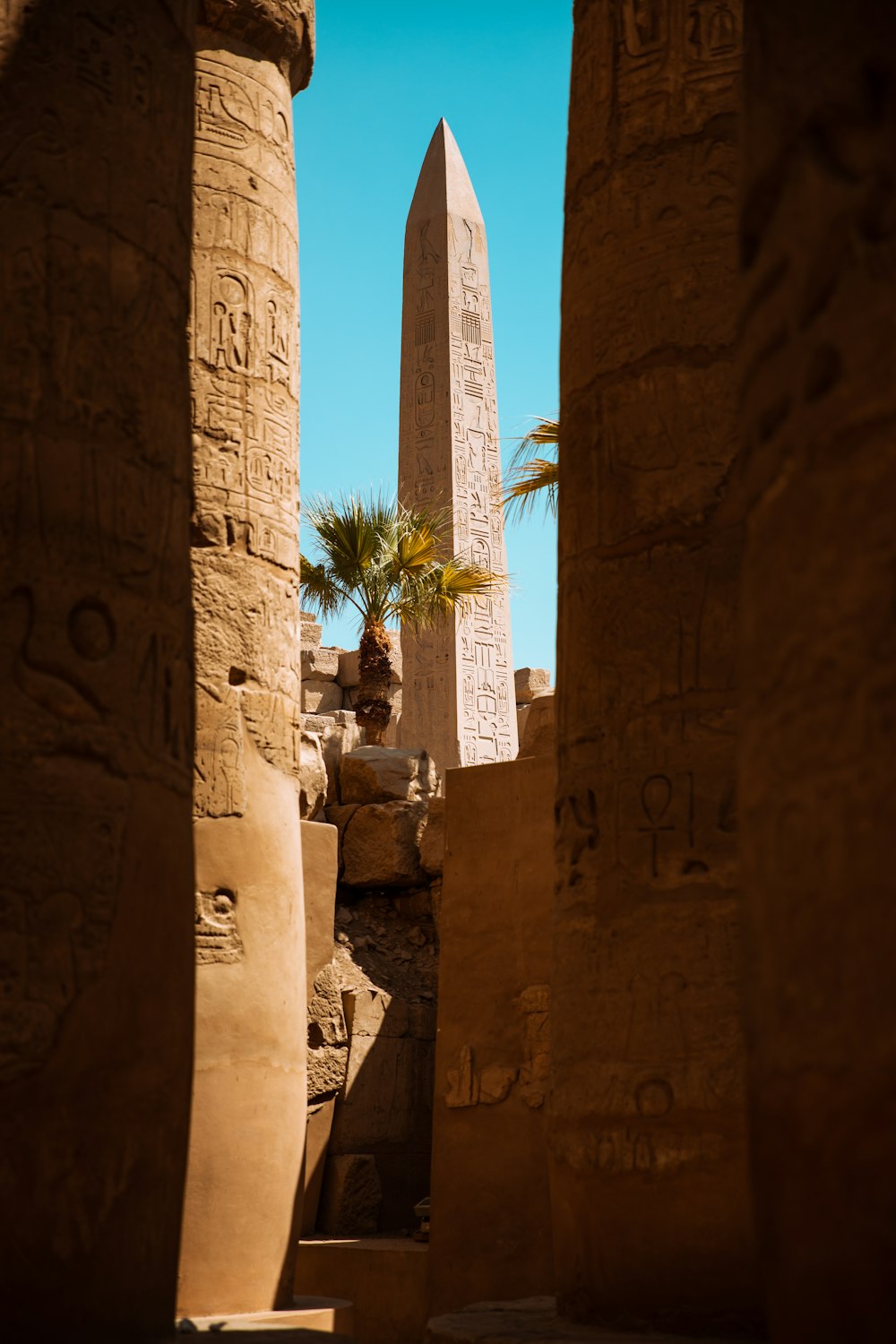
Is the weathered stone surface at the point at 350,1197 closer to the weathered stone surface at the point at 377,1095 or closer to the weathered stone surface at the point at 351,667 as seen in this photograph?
the weathered stone surface at the point at 377,1095

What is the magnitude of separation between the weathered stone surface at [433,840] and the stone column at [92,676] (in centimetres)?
852

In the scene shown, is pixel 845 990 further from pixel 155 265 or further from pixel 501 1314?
pixel 501 1314

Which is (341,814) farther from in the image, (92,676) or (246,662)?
(92,676)

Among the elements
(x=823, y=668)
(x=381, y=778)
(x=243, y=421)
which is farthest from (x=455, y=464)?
(x=823, y=668)

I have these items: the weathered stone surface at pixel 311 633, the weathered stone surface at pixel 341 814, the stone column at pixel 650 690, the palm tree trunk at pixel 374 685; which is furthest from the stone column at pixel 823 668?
the weathered stone surface at pixel 311 633

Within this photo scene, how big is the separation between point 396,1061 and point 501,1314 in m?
6.38

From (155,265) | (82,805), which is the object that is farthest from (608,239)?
(82,805)

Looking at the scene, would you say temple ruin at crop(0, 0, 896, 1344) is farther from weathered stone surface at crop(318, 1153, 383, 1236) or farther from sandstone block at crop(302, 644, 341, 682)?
sandstone block at crop(302, 644, 341, 682)

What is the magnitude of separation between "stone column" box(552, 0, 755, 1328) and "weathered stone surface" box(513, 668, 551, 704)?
16802 mm

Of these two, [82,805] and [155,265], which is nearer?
[82,805]

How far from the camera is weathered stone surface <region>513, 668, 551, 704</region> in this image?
72.7 ft

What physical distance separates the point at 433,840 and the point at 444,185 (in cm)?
832

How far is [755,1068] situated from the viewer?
182 cm

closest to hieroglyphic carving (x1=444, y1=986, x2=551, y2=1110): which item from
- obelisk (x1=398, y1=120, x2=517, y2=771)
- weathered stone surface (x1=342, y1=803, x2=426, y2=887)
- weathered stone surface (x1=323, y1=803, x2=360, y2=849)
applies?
weathered stone surface (x1=342, y1=803, x2=426, y2=887)
